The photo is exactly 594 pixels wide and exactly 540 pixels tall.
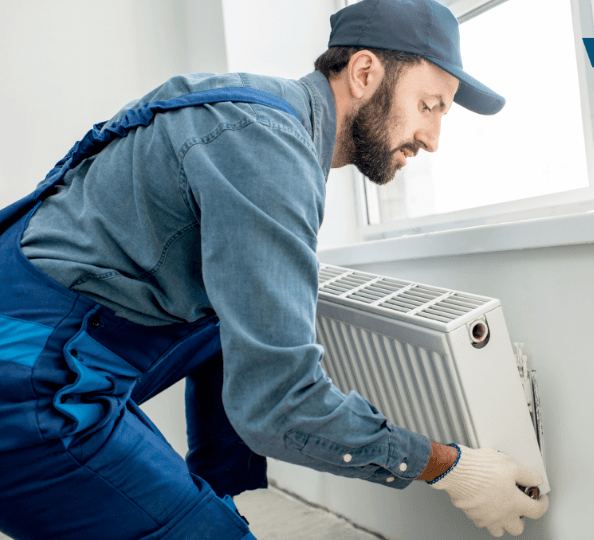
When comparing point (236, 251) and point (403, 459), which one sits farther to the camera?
point (403, 459)

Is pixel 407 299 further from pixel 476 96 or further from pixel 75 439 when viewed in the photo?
pixel 75 439

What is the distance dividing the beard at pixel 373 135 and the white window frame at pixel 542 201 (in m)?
0.32

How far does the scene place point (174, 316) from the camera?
0.70 meters

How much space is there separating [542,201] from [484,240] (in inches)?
9.0

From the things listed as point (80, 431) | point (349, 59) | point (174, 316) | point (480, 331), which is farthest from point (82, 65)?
point (480, 331)

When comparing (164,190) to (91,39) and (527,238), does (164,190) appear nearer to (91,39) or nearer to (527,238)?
(527,238)

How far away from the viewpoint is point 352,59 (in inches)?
31.4

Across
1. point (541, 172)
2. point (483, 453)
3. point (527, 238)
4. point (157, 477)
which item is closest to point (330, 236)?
point (541, 172)

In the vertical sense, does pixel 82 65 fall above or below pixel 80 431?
above

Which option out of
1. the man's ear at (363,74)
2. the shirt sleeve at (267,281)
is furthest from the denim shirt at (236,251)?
the man's ear at (363,74)

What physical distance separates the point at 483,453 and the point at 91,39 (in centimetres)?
141

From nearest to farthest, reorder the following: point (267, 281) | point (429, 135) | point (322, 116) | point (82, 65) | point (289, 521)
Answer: point (267, 281)
point (322, 116)
point (429, 135)
point (289, 521)
point (82, 65)

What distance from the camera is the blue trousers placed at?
59 cm

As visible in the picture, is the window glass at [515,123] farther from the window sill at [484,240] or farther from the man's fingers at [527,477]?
the man's fingers at [527,477]
